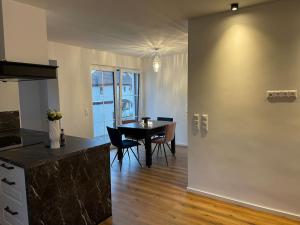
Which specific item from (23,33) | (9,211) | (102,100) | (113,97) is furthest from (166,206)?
(113,97)

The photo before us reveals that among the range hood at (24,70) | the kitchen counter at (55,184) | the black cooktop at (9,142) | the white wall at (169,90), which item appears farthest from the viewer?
the white wall at (169,90)

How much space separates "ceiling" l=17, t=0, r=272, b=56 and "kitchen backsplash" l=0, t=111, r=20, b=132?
1377mm

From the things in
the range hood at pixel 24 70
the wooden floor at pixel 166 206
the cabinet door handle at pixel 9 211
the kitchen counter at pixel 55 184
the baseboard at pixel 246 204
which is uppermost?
the range hood at pixel 24 70

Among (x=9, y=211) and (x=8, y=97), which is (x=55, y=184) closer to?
(x=9, y=211)

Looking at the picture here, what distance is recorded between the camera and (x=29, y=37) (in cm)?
243

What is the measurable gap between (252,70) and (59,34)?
299cm

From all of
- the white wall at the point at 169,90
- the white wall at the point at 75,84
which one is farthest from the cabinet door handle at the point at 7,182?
the white wall at the point at 169,90

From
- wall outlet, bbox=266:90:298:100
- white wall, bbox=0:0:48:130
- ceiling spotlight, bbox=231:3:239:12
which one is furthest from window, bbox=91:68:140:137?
wall outlet, bbox=266:90:298:100

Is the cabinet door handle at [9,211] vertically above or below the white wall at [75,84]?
below

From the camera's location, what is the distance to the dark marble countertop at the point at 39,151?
1.87 metres

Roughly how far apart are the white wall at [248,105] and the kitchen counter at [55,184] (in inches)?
54.9

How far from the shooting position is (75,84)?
4.62 m

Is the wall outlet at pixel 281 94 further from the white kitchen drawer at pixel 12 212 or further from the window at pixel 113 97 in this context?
the window at pixel 113 97

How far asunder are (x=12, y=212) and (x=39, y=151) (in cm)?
58
